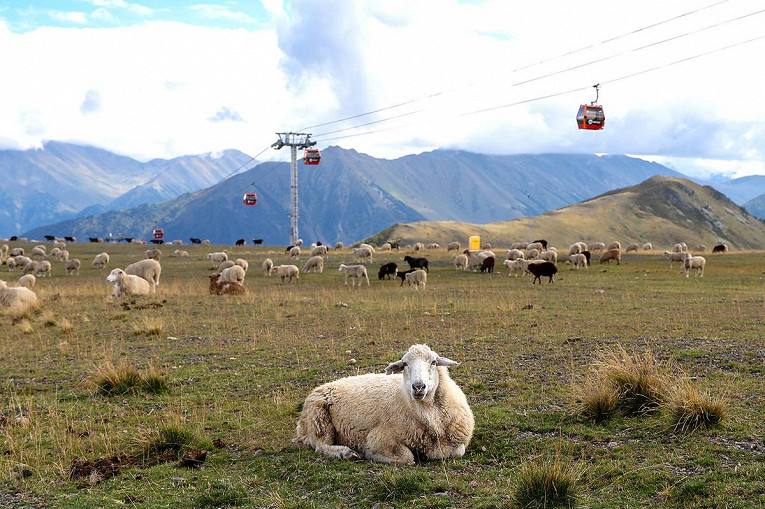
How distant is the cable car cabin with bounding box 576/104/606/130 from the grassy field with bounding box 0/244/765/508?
16.5m

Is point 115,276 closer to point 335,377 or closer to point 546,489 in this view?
point 335,377

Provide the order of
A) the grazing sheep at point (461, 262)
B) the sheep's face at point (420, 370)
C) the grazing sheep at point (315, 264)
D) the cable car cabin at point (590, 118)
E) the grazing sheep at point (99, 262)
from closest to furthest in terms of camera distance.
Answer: the sheep's face at point (420, 370)
the cable car cabin at point (590, 118)
the grazing sheep at point (315, 264)
the grazing sheep at point (461, 262)
the grazing sheep at point (99, 262)

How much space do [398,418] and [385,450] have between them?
476mm

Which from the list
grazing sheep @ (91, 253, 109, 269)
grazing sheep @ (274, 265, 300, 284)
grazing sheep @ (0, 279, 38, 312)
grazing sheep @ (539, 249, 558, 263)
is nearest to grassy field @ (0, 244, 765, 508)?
grazing sheep @ (0, 279, 38, 312)

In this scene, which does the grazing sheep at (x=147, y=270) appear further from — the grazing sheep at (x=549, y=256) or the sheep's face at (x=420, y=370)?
the grazing sheep at (x=549, y=256)

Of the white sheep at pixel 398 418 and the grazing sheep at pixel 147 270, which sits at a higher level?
the grazing sheep at pixel 147 270

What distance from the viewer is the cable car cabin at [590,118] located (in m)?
37.6

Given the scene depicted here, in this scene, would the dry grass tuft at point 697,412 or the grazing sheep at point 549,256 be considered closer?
the dry grass tuft at point 697,412

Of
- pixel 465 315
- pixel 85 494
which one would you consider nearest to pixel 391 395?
pixel 85 494

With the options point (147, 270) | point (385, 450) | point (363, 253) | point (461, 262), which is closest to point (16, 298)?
point (147, 270)

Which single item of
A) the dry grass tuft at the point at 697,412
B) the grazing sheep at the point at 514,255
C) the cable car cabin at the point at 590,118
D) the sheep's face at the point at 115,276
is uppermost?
the cable car cabin at the point at 590,118

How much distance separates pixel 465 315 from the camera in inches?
802

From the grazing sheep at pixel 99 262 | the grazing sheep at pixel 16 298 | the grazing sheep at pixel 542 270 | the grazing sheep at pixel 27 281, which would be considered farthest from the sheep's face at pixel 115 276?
the grazing sheep at pixel 99 262

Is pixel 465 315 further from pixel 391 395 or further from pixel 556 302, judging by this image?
pixel 391 395
